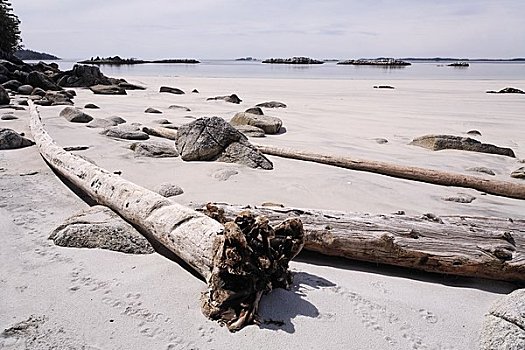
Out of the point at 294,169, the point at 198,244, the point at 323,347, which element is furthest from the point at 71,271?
the point at 294,169

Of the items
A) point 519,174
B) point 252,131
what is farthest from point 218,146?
point 519,174

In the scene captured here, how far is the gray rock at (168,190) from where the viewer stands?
467 cm

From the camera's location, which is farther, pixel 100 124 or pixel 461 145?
pixel 100 124

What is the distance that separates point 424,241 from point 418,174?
274 cm

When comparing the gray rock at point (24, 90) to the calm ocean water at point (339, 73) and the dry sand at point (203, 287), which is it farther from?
the calm ocean water at point (339, 73)

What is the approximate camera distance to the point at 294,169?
234 inches

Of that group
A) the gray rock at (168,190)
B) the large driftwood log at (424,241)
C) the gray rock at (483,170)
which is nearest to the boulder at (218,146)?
the gray rock at (168,190)

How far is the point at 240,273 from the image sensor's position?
2496mm

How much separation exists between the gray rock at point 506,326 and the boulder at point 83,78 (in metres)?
23.1

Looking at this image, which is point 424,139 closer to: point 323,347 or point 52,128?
point 323,347

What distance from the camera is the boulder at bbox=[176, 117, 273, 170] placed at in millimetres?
6047

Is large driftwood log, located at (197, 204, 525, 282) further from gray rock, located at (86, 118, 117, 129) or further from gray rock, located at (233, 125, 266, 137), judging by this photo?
gray rock, located at (86, 118, 117, 129)

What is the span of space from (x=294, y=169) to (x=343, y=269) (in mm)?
2847

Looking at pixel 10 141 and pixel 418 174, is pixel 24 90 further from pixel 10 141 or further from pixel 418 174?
pixel 418 174
